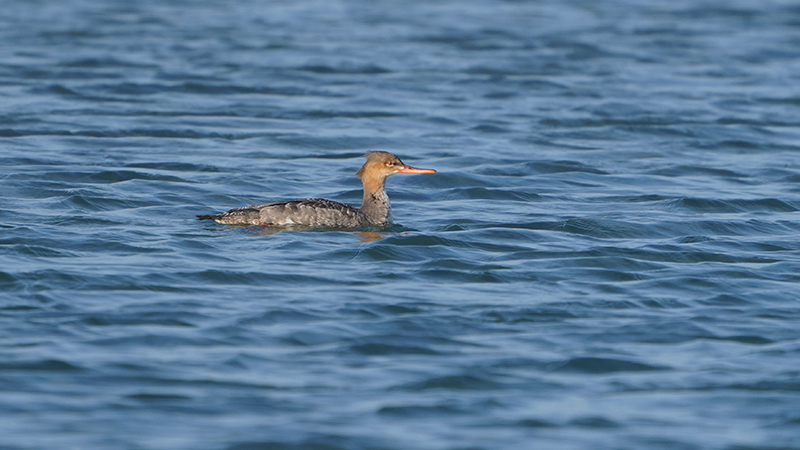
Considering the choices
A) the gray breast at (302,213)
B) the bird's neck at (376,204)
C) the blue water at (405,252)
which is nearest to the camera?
the blue water at (405,252)

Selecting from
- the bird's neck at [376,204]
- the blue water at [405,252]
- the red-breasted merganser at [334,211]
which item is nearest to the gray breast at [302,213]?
the red-breasted merganser at [334,211]

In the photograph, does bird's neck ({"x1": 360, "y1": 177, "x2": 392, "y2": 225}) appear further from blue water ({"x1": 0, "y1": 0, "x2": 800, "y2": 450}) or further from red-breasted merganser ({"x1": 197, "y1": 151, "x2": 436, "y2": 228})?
blue water ({"x1": 0, "y1": 0, "x2": 800, "y2": 450})

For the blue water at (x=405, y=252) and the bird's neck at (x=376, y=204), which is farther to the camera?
the bird's neck at (x=376, y=204)

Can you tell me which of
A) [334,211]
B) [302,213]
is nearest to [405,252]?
[334,211]

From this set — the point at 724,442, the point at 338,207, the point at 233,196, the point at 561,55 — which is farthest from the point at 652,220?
the point at 561,55

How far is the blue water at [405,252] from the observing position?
766 cm

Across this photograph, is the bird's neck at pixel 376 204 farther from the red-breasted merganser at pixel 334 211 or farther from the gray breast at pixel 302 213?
the gray breast at pixel 302 213

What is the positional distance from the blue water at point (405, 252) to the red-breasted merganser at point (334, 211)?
161mm

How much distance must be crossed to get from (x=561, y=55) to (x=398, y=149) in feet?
29.1

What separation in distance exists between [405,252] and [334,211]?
3.24 feet

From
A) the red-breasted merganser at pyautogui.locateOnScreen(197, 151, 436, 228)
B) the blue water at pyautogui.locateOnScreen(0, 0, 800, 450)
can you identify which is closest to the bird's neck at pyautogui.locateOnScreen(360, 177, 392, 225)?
the red-breasted merganser at pyautogui.locateOnScreen(197, 151, 436, 228)

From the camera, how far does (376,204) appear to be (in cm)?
1280

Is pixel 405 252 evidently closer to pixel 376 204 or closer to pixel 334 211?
pixel 334 211

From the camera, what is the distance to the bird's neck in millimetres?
12719
